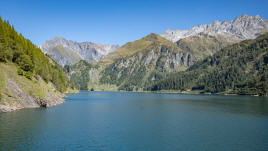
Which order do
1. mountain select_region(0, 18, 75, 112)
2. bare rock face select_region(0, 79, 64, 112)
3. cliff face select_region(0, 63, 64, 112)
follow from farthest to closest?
mountain select_region(0, 18, 75, 112), cliff face select_region(0, 63, 64, 112), bare rock face select_region(0, 79, 64, 112)

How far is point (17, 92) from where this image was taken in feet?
284

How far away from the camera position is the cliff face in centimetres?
8144

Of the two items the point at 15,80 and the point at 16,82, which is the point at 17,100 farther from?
the point at 15,80

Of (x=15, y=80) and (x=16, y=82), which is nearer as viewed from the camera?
(x=16, y=82)

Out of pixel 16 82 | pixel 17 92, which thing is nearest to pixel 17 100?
pixel 17 92

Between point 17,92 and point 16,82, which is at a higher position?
point 16,82

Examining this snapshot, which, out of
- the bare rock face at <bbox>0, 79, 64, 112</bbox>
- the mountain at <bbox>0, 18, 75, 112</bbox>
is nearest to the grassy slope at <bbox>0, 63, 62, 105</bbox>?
the mountain at <bbox>0, 18, 75, 112</bbox>

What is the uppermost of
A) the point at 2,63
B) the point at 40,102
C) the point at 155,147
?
the point at 2,63

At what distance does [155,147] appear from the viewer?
47594 millimetres

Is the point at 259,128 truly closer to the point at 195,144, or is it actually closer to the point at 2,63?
the point at 195,144

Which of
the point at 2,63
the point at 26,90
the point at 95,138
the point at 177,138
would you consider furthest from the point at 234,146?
the point at 2,63

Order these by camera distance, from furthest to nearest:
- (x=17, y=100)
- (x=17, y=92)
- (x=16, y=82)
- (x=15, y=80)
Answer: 1. (x=15, y=80)
2. (x=16, y=82)
3. (x=17, y=100)
4. (x=17, y=92)

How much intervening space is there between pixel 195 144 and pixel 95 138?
76.0ft

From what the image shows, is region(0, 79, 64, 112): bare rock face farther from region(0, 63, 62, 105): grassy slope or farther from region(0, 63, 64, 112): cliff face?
region(0, 63, 62, 105): grassy slope
